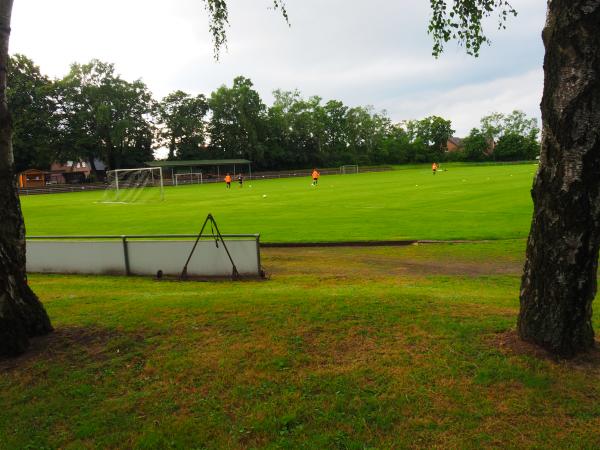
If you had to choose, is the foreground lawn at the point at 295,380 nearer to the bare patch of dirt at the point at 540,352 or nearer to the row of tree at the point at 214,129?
the bare patch of dirt at the point at 540,352

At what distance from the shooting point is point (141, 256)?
1131cm

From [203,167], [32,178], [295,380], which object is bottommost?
[295,380]

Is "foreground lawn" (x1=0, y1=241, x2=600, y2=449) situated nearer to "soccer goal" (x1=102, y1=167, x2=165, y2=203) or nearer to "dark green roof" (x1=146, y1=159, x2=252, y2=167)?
"soccer goal" (x1=102, y1=167, x2=165, y2=203)

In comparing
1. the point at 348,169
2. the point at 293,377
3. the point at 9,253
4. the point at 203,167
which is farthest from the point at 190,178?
the point at 293,377

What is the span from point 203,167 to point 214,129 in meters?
11.6

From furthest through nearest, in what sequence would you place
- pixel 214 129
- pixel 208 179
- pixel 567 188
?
pixel 214 129
pixel 208 179
pixel 567 188

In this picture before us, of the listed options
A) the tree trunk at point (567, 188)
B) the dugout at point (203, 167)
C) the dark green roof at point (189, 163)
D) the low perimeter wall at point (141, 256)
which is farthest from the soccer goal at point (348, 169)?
the tree trunk at point (567, 188)

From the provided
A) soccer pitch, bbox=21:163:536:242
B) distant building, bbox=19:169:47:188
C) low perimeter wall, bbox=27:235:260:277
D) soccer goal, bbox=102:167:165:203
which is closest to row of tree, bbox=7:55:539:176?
distant building, bbox=19:169:47:188

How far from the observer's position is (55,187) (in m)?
55.7

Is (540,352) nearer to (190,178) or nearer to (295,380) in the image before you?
(295,380)

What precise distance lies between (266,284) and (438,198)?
19570 mm

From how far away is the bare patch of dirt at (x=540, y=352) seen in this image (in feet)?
13.4

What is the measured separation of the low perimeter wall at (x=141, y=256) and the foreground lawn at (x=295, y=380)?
4.17m

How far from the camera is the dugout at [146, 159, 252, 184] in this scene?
215ft
